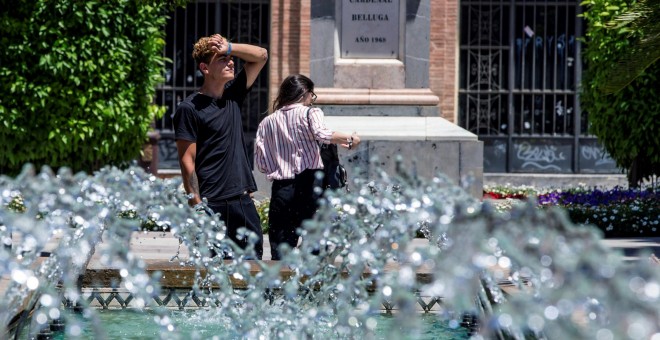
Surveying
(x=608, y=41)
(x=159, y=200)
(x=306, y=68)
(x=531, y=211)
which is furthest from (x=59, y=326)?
(x=306, y=68)

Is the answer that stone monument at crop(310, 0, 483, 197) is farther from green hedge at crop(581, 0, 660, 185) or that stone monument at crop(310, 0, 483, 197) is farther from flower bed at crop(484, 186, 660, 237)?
green hedge at crop(581, 0, 660, 185)

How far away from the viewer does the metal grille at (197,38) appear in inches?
899

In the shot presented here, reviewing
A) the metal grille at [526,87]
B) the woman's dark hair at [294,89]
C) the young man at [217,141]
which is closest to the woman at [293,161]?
the woman's dark hair at [294,89]

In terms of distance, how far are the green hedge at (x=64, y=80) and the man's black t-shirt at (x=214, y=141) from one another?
986 centimetres

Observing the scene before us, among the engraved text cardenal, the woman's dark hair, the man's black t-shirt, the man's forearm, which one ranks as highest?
the woman's dark hair

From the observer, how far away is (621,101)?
18.4 metres

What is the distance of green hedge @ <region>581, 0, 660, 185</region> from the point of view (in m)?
18.2

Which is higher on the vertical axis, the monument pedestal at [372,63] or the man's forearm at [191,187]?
the monument pedestal at [372,63]

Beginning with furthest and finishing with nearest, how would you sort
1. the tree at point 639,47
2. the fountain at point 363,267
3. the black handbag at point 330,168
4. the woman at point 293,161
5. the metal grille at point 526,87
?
the metal grille at point 526,87, the tree at point 639,47, the black handbag at point 330,168, the woman at point 293,161, the fountain at point 363,267

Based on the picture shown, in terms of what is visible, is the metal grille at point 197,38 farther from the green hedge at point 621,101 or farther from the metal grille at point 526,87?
the green hedge at point 621,101

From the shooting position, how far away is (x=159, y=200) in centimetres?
629

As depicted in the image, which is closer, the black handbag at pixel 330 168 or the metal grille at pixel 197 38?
the black handbag at pixel 330 168

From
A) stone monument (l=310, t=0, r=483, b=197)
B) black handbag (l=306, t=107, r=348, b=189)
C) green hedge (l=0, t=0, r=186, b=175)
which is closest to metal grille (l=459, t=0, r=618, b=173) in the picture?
green hedge (l=0, t=0, r=186, b=175)

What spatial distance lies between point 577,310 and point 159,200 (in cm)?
344
